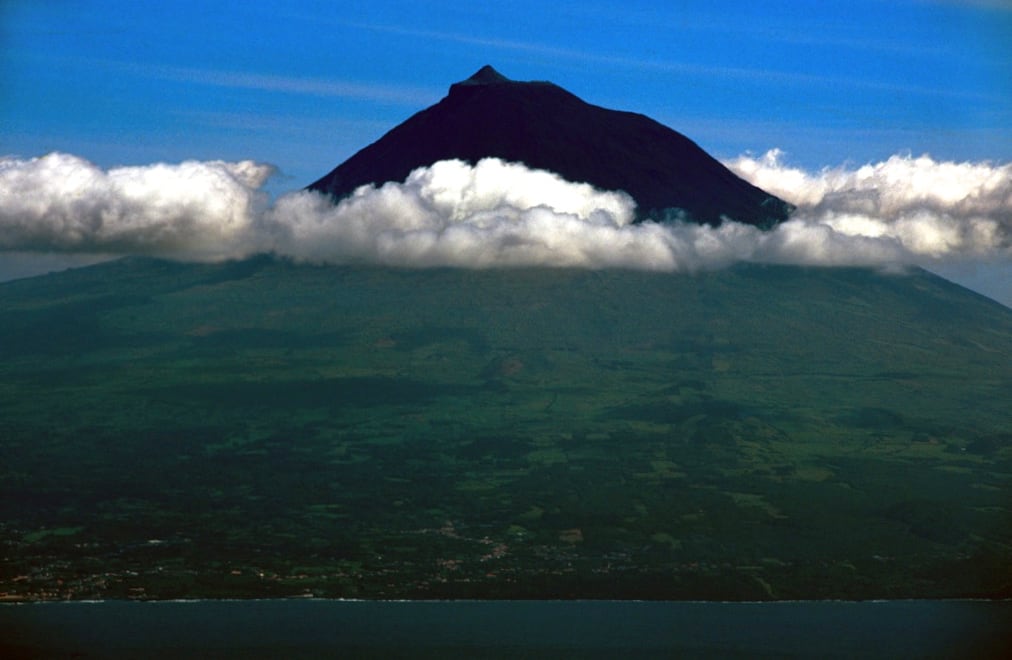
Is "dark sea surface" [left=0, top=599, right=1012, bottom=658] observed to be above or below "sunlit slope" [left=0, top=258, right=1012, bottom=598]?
below

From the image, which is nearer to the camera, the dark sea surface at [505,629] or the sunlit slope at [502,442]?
the dark sea surface at [505,629]

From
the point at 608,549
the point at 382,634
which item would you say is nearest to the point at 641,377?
the point at 608,549

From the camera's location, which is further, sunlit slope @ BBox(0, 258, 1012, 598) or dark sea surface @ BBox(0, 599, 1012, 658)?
sunlit slope @ BBox(0, 258, 1012, 598)

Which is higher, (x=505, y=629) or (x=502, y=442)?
(x=502, y=442)

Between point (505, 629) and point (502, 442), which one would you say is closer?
point (505, 629)

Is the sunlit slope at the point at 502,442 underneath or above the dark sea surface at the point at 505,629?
above
